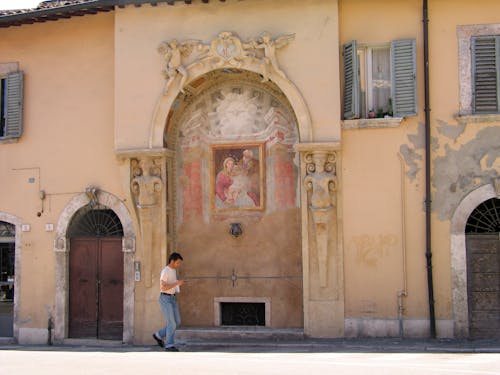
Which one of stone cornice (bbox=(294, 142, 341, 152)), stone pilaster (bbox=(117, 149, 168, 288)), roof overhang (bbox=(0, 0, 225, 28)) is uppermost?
roof overhang (bbox=(0, 0, 225, 28))

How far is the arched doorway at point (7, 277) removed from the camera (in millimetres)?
17625

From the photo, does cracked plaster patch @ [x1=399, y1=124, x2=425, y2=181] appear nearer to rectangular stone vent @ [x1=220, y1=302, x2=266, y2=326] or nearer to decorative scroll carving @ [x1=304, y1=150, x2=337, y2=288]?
decorative scroll carving @ [x1=304, y1=150, x2=337, y2=288]

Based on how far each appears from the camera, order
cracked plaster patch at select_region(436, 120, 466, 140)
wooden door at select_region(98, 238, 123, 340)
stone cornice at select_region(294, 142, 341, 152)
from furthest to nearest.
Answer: wooden door at select_region(98, 238, 123, 340) → stone cornice at select_region(294, 142, 341, 152) → cracked plaster patch at select_region(436, 120, 466, 140)

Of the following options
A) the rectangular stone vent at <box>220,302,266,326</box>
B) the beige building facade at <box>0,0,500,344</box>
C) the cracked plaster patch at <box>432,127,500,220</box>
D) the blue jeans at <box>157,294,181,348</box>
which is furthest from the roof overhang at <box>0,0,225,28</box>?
the rectangular stone vent at <box>220,302,266,326</box>

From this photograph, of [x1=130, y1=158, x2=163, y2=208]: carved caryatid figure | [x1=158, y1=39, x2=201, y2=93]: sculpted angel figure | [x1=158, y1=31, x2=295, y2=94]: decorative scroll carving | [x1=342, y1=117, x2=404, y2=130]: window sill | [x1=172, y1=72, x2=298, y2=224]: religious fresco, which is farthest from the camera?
[x1=172, y1=72, x2=298, y2=224]: religious fresco

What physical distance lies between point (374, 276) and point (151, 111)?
566 centimetres

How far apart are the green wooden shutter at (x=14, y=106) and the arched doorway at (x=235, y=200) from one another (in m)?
3.63

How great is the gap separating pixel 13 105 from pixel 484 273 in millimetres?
10734

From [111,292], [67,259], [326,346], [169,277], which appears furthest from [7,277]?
[326,346]

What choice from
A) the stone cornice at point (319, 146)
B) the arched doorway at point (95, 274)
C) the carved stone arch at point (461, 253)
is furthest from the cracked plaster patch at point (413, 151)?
the arched doorway at point (95, 274)

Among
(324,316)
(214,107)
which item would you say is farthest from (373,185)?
(214,107)

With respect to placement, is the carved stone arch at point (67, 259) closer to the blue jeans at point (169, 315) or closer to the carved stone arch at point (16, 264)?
the carved stone arch at point (16, 264)

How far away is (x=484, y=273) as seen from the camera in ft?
48.6

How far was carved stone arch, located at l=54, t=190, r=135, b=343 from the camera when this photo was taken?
1636 cm
